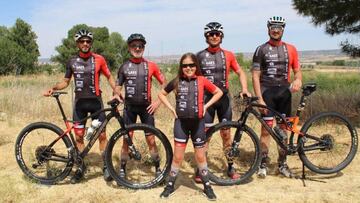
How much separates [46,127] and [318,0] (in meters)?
6.23

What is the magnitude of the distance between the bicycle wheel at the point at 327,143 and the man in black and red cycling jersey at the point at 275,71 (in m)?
0.31

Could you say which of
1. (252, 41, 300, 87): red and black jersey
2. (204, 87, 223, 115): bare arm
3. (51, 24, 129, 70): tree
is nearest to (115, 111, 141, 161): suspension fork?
(204, 87, 223, 115): bare arm

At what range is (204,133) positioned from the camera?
466 centimetres

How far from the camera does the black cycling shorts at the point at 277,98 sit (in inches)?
207

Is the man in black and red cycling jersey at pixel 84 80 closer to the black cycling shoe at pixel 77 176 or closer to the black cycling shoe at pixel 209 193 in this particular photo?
the black cycling shoe at pixel 77 176

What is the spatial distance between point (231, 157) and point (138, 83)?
155 centimetres

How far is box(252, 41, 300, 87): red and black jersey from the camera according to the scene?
518 cm

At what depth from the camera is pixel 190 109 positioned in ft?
14.8

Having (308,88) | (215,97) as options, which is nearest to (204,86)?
(215,97)

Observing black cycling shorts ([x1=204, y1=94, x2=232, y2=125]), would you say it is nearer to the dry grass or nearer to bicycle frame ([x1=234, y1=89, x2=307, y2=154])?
bicycle frame ([x1=234, y1=89, x2=307, y2=154])

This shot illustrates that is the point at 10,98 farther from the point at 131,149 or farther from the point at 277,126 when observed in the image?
the point at 277,126

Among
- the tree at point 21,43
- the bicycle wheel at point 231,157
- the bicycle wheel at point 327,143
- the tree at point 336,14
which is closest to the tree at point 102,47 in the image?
the tree at point 21,43

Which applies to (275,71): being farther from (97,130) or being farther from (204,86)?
(97,130)

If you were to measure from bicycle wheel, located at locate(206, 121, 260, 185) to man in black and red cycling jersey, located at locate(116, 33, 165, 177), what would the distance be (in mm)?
821
